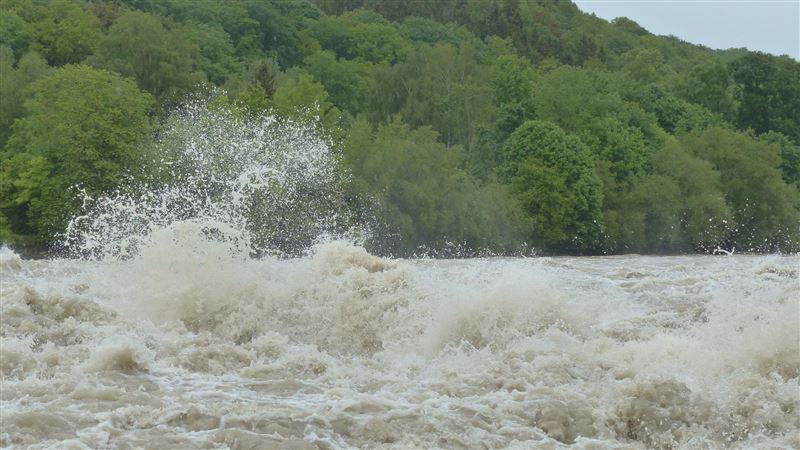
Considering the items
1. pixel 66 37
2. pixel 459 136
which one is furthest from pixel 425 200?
pixel 66 37

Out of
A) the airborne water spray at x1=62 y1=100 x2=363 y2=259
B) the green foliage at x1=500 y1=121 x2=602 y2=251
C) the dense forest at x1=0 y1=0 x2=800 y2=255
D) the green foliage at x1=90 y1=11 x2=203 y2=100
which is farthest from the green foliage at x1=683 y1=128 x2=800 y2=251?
the green foliage at x1=90 y1=11 x2=203 y2=100

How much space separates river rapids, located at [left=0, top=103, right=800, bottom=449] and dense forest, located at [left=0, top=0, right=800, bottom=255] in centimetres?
3053

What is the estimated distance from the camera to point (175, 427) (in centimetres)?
1275

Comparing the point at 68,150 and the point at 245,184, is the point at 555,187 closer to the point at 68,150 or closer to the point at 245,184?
the point at 245,184

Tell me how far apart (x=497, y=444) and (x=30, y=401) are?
5555 millimetres

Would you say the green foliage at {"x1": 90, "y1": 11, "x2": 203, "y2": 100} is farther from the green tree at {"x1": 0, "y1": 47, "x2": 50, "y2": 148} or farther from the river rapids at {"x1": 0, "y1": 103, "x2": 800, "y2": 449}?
the river rapids at {"x1": 0, "y1": 103, "x2": 800, "y2": 449}

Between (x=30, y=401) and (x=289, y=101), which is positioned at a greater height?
(x=289, y=101)

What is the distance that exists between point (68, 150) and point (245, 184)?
34.0ft

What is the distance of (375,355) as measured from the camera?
16891 millimetres

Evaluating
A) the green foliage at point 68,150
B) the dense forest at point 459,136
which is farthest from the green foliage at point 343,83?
the green foliage at point 68,150

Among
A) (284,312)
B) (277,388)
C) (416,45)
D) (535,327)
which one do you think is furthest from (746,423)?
(416,45)

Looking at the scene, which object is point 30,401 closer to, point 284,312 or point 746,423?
point 284,312

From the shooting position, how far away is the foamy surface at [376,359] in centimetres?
1305

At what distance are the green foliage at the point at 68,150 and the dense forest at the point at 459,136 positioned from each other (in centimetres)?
10
